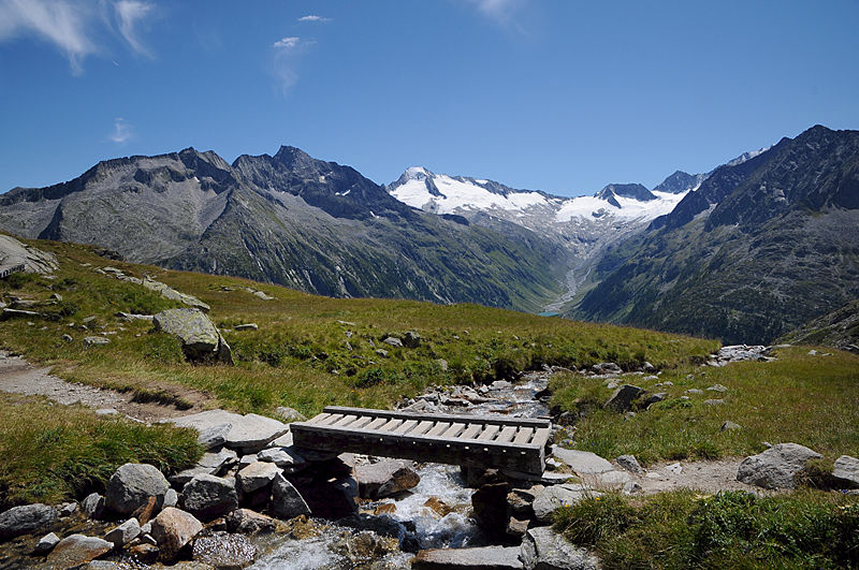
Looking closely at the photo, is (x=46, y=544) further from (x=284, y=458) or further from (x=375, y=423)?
(x=375, y=423)

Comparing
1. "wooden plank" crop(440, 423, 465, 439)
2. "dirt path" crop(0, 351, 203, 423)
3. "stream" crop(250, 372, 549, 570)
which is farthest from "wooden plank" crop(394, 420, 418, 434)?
"dirt path" crop(0, 351, 203, 423)

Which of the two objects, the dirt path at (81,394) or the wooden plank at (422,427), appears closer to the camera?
the wooden plank at (422,427)

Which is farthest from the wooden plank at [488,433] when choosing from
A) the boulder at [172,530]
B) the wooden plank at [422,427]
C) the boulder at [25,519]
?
the boulder at [25,519]

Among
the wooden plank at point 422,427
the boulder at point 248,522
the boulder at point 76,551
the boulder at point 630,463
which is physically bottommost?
the boulder at point 630,463

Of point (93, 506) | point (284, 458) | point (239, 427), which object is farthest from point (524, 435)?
point (93, 506)

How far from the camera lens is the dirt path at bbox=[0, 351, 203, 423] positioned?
1340 cm

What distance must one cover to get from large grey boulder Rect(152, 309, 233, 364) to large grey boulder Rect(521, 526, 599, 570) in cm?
1836

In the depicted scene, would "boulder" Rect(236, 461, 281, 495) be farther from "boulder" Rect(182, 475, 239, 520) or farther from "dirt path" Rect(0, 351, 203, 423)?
"dirt path" Rect(0, 351, 203, 423)

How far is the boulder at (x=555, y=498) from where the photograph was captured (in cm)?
861

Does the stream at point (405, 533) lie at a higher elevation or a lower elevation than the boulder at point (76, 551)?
lower

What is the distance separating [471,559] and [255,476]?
5.50 m

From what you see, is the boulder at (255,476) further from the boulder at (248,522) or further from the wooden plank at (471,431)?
the wooden plank at (471,431)

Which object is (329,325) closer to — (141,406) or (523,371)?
(523,371)

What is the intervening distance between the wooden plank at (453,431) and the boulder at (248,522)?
14.5ft
